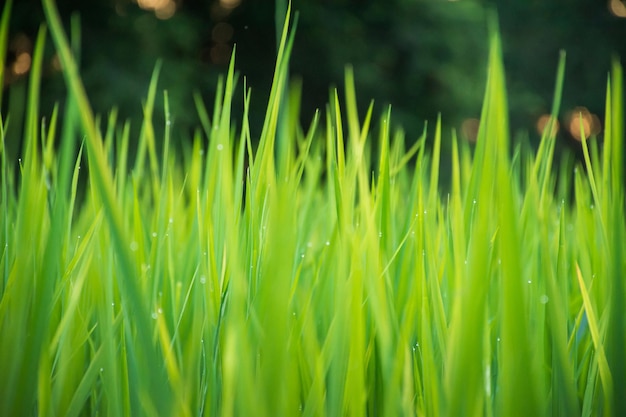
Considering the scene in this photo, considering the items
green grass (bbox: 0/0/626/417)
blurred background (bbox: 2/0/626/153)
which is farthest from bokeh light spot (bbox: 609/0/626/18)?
green grass (bbox: 0/0/626/417)

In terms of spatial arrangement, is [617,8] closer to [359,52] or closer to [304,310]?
[359,52]

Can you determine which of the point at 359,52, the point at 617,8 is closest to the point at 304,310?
the point at 359,52

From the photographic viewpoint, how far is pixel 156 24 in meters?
4.24

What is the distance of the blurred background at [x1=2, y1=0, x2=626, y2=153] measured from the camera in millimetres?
3928

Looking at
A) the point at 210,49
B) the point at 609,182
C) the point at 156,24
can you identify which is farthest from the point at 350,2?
the point at 609,182

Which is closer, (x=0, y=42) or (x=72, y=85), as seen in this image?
(x=72, y=85)

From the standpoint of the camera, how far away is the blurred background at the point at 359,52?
393cm

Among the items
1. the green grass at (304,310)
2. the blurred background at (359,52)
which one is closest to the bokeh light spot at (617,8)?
the blurred background at (359,52)

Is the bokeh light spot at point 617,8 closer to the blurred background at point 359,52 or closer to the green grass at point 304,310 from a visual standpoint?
the blurred background at point 359,52

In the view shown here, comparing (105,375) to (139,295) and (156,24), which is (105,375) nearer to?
(139,295)

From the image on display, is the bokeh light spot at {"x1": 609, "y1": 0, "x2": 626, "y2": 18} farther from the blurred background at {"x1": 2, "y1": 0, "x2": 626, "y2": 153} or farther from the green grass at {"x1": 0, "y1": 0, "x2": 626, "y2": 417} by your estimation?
the green grass at {"x1": 0, "y1": 0, "x2": 626, "y2": 417}

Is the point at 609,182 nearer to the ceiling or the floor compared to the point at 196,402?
nearer to the ceiling

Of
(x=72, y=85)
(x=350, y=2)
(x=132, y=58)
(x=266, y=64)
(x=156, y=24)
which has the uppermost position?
(x=350, y=2)

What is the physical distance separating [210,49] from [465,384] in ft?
14.2
